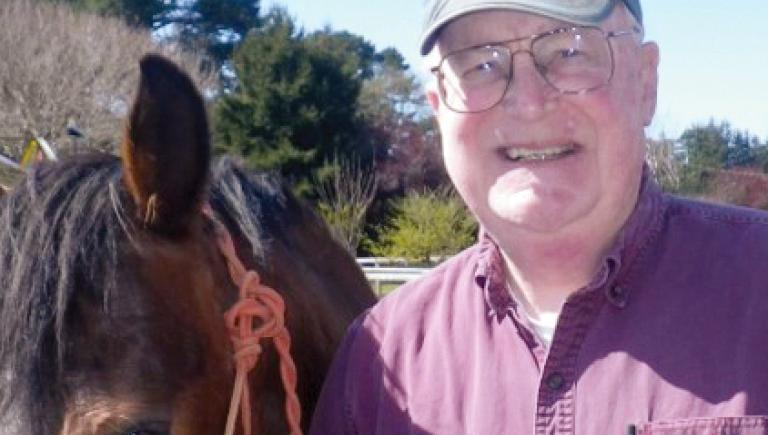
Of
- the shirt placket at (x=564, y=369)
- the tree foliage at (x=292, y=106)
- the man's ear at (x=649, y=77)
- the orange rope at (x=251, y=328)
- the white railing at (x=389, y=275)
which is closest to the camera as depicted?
the shirt placket at (x=564, y=369)

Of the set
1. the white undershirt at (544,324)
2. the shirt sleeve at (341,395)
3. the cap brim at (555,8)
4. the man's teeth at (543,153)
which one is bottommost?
the shirt sleeve at (341,395)

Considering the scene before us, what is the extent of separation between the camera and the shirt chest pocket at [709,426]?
1929 mm

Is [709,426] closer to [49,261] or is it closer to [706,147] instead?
[49,261]

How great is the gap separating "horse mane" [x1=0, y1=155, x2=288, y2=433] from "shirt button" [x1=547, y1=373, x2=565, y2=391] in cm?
95

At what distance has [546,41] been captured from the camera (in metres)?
2.16

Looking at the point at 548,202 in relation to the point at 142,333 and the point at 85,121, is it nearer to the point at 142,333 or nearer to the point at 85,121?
the point at 142,333

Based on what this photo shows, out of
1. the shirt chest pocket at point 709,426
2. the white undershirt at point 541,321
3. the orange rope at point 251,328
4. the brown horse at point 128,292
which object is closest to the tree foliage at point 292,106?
the orange rope at point 251,328

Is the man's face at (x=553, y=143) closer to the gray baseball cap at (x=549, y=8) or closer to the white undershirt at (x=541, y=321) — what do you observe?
the gray baseball cap at (x=549, y=8)

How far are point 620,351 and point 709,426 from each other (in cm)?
22

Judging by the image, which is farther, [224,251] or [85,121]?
[85,121]

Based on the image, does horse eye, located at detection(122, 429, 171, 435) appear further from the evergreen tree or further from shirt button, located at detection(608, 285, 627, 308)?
the evergreen tree

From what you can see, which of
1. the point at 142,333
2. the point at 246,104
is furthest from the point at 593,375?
the point at 246,104

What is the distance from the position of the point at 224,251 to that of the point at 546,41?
37.4 inches

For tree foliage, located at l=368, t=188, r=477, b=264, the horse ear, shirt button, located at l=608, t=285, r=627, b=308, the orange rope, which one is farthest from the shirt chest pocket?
tree foliage, located at l=368, t=188, r=477, b=264
